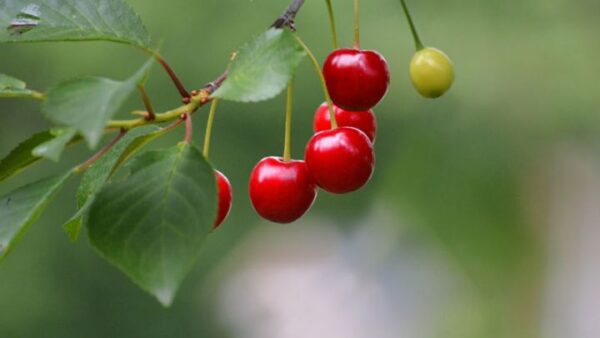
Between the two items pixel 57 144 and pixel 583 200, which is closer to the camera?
pixel 57 144

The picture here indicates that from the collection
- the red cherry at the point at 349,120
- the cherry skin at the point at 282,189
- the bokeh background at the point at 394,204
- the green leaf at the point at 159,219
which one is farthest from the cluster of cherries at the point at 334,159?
the bokeh background at the point at 394,204

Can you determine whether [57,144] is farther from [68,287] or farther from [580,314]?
[580,314]

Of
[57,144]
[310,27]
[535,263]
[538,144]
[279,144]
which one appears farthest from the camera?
[535,263]

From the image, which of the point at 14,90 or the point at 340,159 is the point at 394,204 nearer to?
the point at 340,159

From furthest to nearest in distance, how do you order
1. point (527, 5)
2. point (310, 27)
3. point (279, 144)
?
1. point (279, 144)
2. point (527, 5)
3. point (310, 27)

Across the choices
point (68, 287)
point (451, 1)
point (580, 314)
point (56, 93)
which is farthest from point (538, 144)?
point (56, 93)

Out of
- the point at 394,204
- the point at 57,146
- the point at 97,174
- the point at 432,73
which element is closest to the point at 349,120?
the point at 432,73
